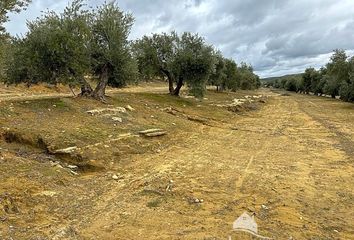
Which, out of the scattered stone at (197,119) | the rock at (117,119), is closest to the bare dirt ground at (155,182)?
the rock at (117,119)

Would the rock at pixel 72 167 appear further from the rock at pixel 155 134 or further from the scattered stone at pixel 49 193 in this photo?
the rock at pixel 155 134

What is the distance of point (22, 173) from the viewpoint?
1117 centimetres

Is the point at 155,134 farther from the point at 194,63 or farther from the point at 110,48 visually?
the point at 194,63

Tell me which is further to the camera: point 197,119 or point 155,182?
point 197,119

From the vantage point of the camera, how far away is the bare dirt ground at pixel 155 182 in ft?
27.4

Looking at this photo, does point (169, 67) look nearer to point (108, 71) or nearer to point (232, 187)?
point (108, 71)

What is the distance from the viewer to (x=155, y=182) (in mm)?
11773

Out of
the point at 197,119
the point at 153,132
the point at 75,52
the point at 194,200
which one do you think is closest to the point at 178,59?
the point at 197,119

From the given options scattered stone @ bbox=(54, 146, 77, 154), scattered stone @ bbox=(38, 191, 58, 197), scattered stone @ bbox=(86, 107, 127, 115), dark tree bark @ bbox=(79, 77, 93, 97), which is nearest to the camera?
scattered stone @ bbox=(38, 191, 58, 197)

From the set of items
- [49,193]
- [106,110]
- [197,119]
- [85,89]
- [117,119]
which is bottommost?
[197,119]

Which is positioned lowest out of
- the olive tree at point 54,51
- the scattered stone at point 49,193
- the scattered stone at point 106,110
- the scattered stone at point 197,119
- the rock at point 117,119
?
the scattered stone at point 197,119

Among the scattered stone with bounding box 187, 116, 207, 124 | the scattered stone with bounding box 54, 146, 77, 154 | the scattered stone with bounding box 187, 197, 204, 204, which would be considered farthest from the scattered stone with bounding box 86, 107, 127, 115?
the scattered stone with bounding box 187, 197, 204, 204

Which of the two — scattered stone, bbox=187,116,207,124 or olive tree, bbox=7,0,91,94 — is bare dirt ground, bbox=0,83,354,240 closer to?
olive tree, bbox=7,0,91,94

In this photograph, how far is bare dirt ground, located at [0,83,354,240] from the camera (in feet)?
27.4
